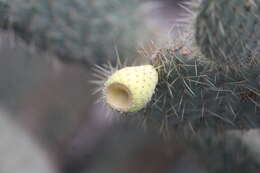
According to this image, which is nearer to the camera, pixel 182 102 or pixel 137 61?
pixel 182 102

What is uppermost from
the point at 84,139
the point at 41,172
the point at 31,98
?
the point at 31,98

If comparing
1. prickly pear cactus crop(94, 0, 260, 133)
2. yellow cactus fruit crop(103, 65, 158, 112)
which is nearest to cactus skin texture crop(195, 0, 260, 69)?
prickly pear cactus crop(94, 0, 260, 133)

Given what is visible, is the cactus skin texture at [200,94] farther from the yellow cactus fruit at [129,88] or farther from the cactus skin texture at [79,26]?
the cactus skin texture at [79,26]

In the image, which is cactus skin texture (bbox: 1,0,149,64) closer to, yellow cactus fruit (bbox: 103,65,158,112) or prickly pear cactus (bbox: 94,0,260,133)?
prickly pear cactus (bbox: 94,0,260,133)

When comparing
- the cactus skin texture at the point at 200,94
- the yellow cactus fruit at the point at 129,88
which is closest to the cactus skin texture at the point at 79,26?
the cactus skin texture at the point at 200,94

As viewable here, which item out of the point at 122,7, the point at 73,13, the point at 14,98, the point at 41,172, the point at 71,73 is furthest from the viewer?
the point at 71,73

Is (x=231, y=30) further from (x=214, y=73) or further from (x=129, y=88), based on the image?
(x=129, y=88)

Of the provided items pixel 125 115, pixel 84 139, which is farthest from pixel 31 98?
pixel 125 115

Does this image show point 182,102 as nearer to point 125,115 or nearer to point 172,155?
point 125,115
